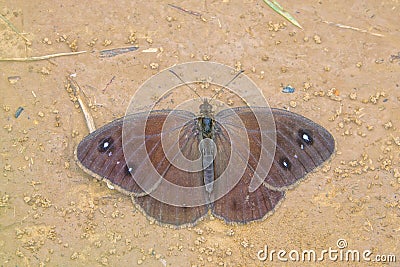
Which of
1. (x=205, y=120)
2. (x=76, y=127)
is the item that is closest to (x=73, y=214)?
(x=76, y=127)

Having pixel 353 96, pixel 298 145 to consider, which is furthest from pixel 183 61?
pixel 353 96

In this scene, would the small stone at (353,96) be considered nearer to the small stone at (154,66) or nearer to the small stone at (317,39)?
the small stone at (317,39)

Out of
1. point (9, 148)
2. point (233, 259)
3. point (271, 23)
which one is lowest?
point (233, 259)

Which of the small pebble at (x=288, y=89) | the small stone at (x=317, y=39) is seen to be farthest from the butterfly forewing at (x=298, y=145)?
the small stone at (x=317, y=39)

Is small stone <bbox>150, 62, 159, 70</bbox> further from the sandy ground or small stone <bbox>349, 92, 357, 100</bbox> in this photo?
small stone <bbox>349, 92, 357, 100</bbox>

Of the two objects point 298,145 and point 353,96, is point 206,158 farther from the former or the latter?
point 353,96

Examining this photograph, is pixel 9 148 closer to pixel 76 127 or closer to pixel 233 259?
pixel 76 127
